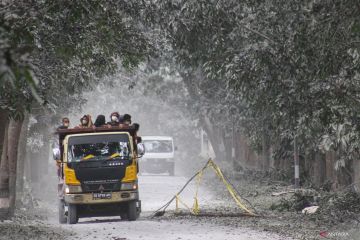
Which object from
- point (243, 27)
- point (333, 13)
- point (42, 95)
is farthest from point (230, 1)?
point (42, 95)

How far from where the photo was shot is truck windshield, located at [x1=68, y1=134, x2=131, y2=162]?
16938 millimetres

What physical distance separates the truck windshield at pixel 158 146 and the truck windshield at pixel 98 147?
29.2 metres

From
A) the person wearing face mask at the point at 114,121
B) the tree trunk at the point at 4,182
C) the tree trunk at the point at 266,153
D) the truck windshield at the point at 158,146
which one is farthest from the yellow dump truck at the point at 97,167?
the truck windshield at the point at 158,146

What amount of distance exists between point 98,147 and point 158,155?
29317 mm

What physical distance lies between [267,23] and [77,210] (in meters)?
6.51

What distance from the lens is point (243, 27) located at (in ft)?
60.0

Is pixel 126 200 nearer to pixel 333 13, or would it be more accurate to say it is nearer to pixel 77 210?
pixel 77 210

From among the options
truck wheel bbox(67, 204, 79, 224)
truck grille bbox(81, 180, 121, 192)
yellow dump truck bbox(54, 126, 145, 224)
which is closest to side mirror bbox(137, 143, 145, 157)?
yellow dump truck bbox(54, 126, 145, 224)

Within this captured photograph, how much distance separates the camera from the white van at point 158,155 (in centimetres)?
4638

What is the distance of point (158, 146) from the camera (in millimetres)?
46656

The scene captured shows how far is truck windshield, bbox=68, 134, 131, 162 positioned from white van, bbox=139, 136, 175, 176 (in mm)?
29107

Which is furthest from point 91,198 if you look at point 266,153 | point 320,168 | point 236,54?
point 266,153

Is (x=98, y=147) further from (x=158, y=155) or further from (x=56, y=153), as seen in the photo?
(x=158, y=155)

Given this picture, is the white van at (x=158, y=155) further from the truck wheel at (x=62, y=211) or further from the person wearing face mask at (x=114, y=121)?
the person wearing face mask at (x=114, y=121)
